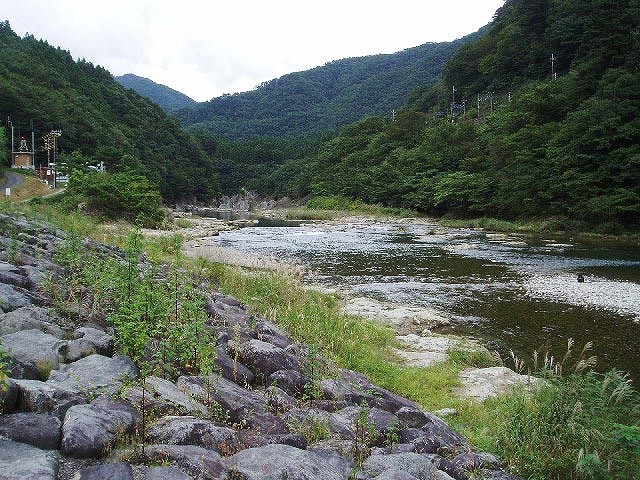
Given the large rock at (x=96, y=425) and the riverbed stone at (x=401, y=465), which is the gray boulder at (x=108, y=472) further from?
the riverbed stone at (x=401, y=465)

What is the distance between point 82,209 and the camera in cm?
3500

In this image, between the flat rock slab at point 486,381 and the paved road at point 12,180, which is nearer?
the flat rock slab at point 486,381

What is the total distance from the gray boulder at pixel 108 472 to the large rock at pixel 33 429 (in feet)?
1.36

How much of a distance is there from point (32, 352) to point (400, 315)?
10264mm

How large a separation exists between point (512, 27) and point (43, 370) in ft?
321

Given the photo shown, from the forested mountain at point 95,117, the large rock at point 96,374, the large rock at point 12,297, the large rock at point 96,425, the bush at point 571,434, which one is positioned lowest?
the bush at point 571,434

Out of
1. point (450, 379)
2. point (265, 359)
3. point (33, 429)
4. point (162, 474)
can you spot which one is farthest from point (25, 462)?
point (450, 379)

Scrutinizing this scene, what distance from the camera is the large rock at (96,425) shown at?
3.55 m

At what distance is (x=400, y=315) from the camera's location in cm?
1355

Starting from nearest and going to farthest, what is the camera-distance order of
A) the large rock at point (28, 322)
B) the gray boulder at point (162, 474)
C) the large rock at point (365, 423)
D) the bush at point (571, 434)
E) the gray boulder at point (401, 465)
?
the gray boulder at point (162, 474), the gray boulder at point (401, 465), the bush at point (571, 434), the large rock at point (365, 423), the large rock at point (28, 322)

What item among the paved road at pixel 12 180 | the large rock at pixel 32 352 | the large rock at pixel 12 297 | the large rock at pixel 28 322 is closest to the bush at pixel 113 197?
the paved road at pixel 12 180

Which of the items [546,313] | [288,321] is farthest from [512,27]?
[288,321]

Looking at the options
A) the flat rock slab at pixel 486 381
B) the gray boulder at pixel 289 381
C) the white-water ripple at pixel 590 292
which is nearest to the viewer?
the gray boulder at pixel 289 381

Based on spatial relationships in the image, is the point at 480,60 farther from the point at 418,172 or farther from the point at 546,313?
the point at 546,313
